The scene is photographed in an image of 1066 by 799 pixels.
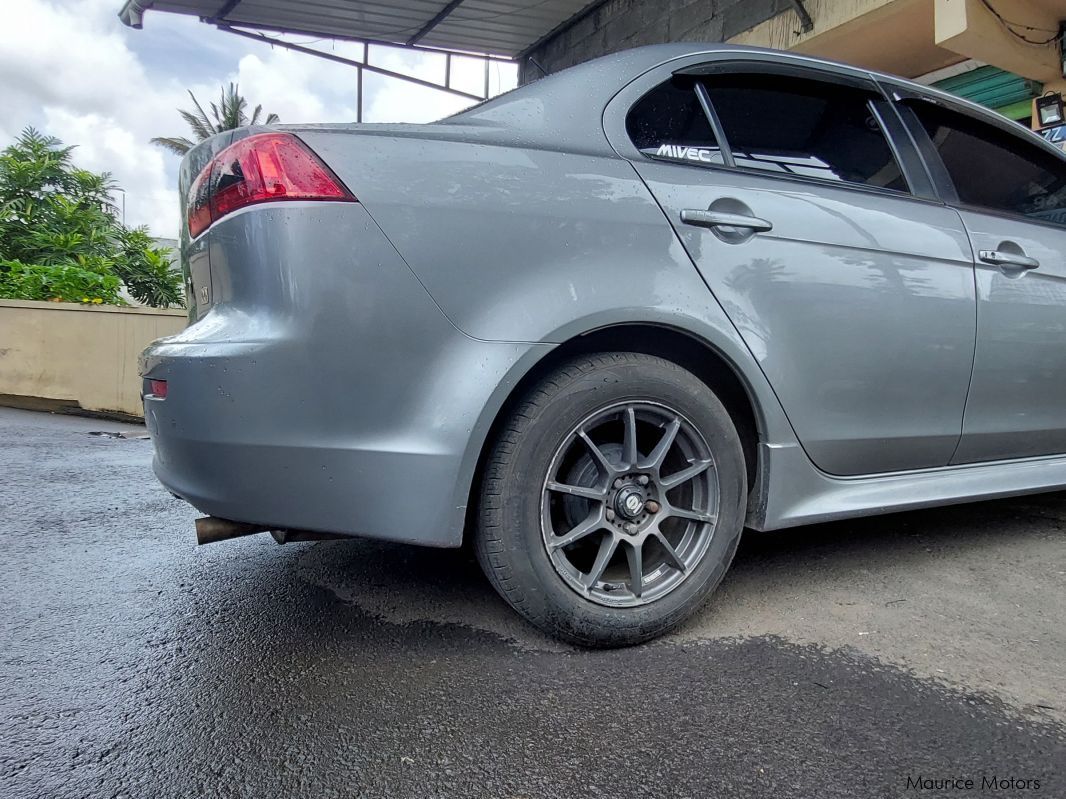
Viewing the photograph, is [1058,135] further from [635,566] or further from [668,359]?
[635,566]

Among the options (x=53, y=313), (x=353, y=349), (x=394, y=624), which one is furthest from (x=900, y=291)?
(x=53, y=313)

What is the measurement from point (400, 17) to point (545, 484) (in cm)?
803

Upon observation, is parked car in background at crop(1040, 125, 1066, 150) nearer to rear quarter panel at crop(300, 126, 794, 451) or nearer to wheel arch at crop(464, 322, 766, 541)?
wheel arch at crop(464, 322, 766, 541)

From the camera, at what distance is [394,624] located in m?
2.01

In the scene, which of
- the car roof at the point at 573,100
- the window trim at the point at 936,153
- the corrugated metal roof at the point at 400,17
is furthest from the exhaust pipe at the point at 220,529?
the corrugated metal roof at the point at 400,17

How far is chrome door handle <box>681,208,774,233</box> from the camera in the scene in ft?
6.33

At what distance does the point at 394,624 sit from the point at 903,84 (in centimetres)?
257

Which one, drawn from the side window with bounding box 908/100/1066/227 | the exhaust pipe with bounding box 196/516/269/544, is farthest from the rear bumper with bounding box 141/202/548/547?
the side window with bounding box 908/100/1066/227

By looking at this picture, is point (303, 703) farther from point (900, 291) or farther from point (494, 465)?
point (900, 291)

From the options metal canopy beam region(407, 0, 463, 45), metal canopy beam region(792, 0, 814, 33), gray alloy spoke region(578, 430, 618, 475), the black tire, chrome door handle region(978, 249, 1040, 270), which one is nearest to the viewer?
the black tire

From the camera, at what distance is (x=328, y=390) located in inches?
63.7

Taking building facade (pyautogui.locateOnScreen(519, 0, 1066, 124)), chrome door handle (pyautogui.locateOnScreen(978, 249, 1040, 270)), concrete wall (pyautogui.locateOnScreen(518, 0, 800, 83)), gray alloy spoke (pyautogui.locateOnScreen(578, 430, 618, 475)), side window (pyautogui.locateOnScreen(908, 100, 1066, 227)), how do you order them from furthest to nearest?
concrete wall (pyautogui.locateOnScreen(518, 0, 800, 83)) → building facade (pyautogui.locateOnScreen(519, 0, 1066, 124)) → side window (pyautogui.locateOnScreen(908, 100, 1066, 227)) → chrome door handle (pyautogui.locateOnScreen(978, 249, 1040, 270)) → gray alloy spoke (pyautogui.locateOnScreen(578, 430, 618, 475))

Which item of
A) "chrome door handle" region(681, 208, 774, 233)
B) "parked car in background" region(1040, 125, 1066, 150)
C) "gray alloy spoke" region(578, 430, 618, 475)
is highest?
"parked car in background" region(1040, 125, 1066, 150)

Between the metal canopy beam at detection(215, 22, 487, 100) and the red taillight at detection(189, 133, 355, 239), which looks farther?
the metal canopy beam at detection(215, 22, 487, 100)
